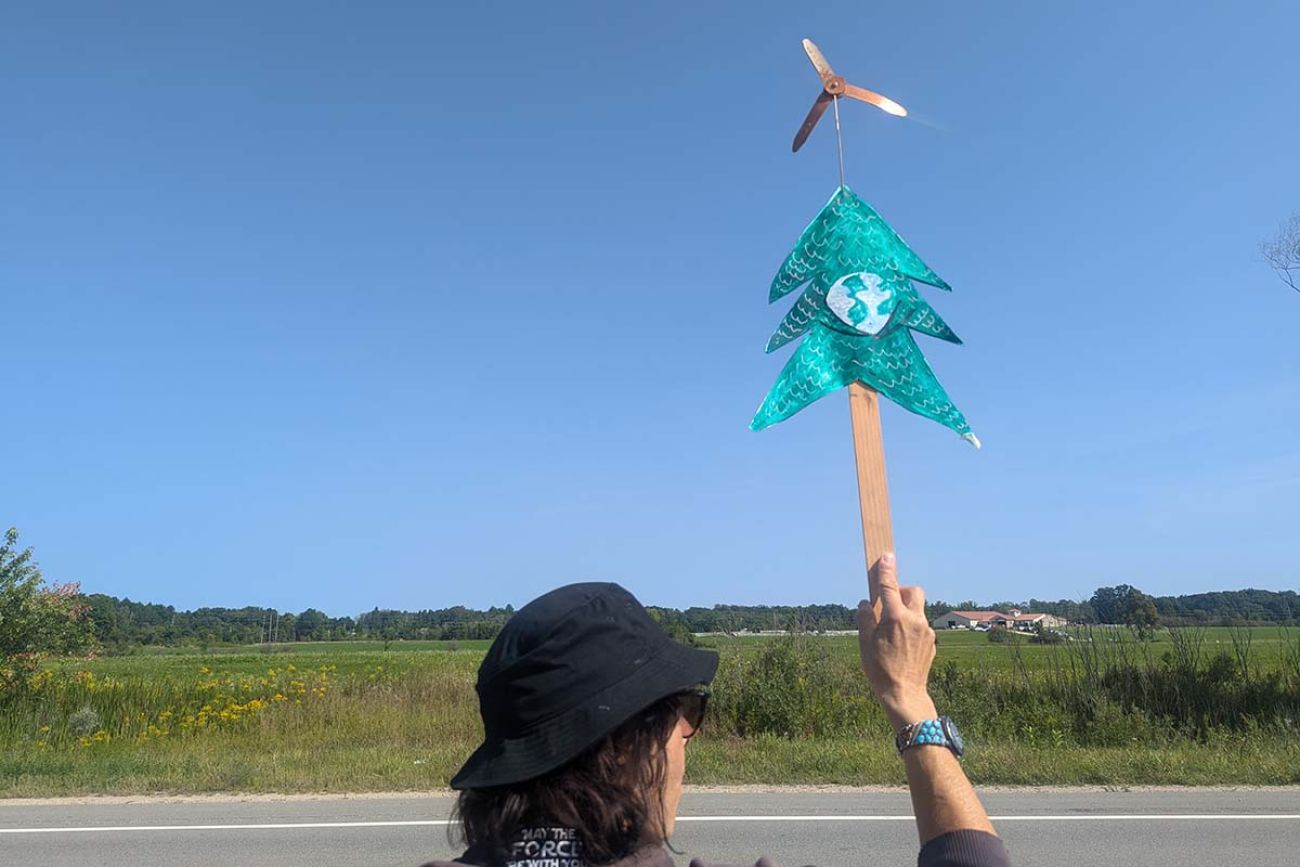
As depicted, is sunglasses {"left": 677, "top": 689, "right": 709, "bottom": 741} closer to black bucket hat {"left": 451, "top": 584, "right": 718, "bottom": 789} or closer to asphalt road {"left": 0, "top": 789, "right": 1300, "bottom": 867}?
black bucket hat {"left": 451, "top": 584, "right": 718, "bottom": 789}

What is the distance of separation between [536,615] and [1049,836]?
724 cm

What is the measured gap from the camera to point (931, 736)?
1.33m

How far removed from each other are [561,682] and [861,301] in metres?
1.99

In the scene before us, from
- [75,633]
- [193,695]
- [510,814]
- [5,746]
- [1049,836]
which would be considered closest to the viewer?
[510,814]

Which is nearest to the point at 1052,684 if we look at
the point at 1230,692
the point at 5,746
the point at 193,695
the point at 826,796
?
the point at 1230,692

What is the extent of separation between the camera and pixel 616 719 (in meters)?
1.13

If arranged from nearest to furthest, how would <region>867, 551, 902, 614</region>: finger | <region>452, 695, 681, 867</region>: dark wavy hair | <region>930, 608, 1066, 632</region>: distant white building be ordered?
<region>452, 695, 681, 867</region>: dark wavy hair → <region>867, 551, 902, 614</region>: finger → <region>930, 608, 1066, 632</region>: distant white building

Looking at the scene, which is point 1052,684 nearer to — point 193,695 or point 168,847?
point 168,847

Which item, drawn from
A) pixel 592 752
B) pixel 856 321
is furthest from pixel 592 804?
pixel 856 321

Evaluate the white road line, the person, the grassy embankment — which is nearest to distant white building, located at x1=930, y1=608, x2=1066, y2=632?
the grassy embankment

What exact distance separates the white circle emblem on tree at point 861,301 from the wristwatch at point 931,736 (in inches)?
63.3

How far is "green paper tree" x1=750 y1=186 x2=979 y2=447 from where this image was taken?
2.74 m

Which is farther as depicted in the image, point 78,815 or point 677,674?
point 78,815

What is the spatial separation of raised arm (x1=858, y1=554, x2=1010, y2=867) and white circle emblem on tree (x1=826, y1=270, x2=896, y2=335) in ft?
3.94
